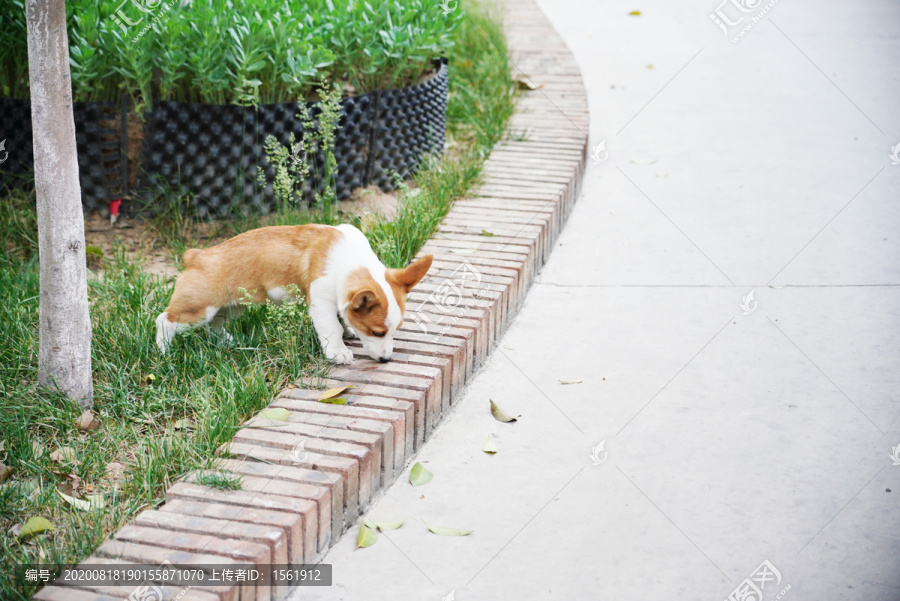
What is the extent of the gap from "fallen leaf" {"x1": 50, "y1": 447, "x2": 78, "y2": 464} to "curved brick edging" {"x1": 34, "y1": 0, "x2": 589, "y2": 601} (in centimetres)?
56

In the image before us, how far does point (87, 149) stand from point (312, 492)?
9.91 ft

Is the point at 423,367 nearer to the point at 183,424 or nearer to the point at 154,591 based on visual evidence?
the point at 183,424

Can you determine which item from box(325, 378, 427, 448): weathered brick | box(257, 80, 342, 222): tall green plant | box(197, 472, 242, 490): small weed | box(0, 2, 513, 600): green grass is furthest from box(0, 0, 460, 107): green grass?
box(197, 472, 242, 490): small weed

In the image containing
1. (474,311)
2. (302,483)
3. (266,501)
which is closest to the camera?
(266,501)

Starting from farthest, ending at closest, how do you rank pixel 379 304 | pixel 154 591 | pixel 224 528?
1. pixel 379 304
2. pixel 224 528
3. pixel 154 591

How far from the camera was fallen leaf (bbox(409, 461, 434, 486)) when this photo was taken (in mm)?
3242

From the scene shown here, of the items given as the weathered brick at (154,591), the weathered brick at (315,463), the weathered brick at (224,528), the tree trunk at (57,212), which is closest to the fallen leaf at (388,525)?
the weathered brick at (315,463)

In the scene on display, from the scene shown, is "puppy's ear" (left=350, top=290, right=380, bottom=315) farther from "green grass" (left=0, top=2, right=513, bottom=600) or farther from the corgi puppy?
"green grass" (left=0, top=2, right=513, bottom=600)

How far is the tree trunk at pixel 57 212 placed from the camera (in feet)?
10.5

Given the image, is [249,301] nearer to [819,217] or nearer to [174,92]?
[174,92]

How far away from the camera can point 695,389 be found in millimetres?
3830

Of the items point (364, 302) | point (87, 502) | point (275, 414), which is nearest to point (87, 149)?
point (364, 302)

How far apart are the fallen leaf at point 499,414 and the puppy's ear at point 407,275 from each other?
0.64 meters

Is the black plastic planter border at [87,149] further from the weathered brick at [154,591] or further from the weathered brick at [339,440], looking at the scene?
the weathered brick at [154,591]
